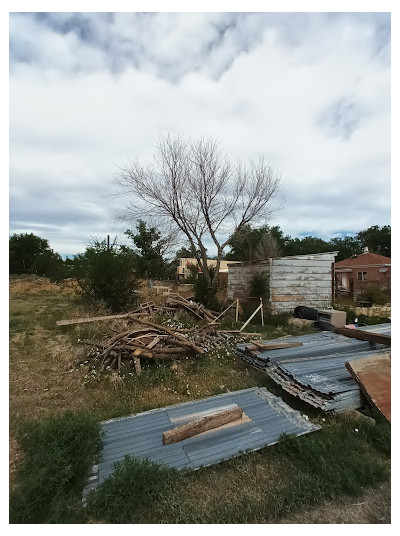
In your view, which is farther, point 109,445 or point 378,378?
point 378,378

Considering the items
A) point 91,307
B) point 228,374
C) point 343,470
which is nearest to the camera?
point 343,470

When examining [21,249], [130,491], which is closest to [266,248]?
[21,249]

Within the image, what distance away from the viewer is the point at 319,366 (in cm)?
441

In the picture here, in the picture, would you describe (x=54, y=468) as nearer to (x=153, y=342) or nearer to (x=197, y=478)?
(x=197, y=478)

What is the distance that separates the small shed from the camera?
938cm

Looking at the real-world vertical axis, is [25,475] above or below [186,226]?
below

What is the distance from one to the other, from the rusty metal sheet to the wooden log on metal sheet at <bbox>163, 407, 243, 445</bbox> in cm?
172

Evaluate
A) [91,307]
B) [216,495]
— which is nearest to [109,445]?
[216,495]

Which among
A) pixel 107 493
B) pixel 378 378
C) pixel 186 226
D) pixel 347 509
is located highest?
pixel 186 226

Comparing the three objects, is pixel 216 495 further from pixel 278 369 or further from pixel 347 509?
pixel 278 369

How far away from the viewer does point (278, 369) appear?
4.48 meters

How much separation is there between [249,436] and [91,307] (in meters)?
7.64

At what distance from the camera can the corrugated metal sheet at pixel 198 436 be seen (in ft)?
8.57

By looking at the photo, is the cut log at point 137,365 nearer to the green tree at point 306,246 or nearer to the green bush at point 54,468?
the green bush at point 54,468
